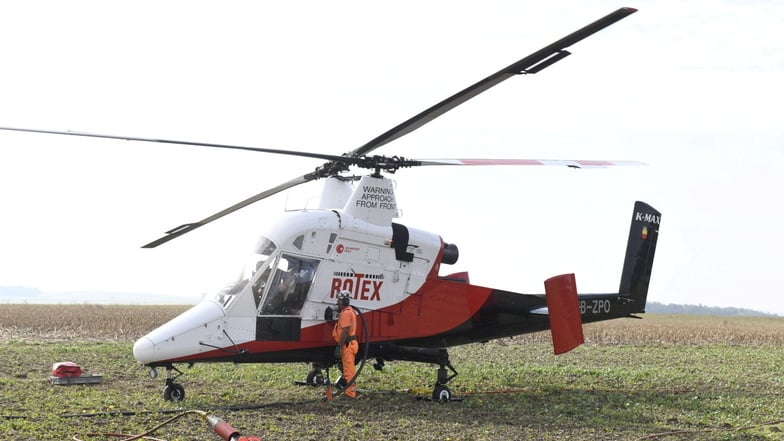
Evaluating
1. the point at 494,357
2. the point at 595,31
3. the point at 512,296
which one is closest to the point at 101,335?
the point at 494,357

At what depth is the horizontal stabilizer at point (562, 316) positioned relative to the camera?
14367mm

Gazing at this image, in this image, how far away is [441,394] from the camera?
13.8 m

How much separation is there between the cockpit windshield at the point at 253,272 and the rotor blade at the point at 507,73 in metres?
2.28

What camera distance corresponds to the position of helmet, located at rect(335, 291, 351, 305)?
13.3 metres

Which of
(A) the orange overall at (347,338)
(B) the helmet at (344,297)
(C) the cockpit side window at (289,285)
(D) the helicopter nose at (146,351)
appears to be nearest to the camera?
(D) the helicopter nose at (146,351)

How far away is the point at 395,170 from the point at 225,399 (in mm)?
4557

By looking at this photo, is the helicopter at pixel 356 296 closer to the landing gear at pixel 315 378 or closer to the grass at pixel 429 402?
the landing gear at pixel 315 378

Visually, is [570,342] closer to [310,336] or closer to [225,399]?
[310,336]

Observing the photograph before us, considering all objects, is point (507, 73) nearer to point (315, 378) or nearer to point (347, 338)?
point (347, 338)

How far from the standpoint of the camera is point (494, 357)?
22.2 m

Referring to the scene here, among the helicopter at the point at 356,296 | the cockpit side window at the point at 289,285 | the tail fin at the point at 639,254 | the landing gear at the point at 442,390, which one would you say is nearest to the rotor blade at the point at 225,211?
the helicopter at the point at 356,296

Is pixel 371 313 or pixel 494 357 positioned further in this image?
pixel 494 357

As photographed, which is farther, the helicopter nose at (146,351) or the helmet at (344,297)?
the helmet at (344,297)

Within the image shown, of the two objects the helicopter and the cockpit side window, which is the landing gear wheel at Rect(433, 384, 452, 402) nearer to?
the helicopter
